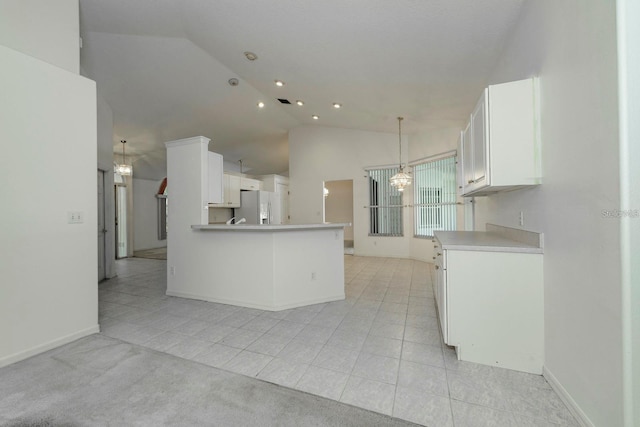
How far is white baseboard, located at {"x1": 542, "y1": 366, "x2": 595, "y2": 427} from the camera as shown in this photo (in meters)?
1.33

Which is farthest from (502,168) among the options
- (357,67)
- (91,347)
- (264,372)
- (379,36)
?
(91,347)

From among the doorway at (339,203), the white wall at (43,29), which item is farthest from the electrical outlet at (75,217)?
the doorway at (339,203)

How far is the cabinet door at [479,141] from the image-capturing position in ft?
6.50

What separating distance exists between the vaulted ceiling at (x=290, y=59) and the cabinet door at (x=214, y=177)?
5.38 ft

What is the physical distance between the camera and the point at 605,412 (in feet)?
3.95

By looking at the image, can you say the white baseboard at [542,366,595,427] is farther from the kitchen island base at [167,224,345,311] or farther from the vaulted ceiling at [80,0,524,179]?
the vaulted ceiling at [80,0,524,179]

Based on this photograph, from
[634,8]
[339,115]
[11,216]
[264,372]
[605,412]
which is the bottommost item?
[264,372]

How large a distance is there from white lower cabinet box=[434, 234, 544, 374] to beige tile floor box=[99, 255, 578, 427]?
13 centimetres

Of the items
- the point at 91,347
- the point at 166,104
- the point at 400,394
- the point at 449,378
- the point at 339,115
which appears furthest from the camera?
the point at 339,115

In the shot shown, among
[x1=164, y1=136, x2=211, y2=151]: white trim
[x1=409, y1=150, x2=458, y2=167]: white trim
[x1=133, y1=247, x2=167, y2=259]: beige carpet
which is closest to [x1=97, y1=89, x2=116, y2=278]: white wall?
[x1=164, y1=136, x2=211, y2=151]: white trim

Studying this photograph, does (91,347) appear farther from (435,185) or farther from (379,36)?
(435,185)

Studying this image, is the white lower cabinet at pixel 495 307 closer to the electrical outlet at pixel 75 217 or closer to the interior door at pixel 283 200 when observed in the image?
the electrical outlet at pixel 75 217

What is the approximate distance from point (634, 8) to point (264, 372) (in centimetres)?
278

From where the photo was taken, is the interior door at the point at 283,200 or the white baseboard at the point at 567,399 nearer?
the white baseboard at the point at 567,399
